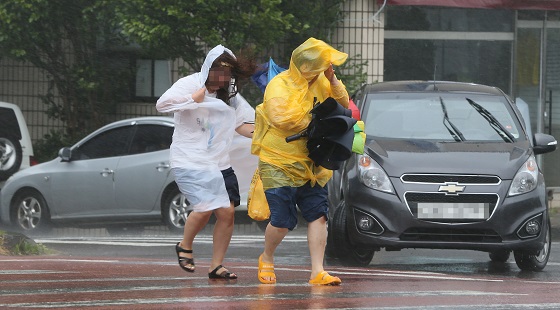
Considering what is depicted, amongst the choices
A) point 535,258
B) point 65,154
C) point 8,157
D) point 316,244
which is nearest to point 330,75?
point 316,244

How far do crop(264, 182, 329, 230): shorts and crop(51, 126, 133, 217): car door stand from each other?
300 inches

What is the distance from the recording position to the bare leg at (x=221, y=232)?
904 centimetres

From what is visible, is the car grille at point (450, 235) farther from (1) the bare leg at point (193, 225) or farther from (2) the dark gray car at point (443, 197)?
(1) the bare leg at point (193, 225)

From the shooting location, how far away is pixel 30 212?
1666cm

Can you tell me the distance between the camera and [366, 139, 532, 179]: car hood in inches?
426

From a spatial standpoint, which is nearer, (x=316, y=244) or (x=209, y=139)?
(x=316, y=244)

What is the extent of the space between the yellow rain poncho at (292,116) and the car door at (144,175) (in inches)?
281

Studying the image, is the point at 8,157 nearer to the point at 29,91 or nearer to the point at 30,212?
the point at 30,212

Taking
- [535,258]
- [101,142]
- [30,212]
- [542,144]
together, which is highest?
[542,144]

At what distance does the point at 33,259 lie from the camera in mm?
11148

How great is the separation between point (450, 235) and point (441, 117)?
57.2 inches

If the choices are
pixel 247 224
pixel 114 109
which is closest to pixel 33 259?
pixel 247 224

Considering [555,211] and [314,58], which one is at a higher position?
[314,58]

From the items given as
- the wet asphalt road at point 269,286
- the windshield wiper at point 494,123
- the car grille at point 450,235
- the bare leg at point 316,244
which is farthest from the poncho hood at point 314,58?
the windshield wiper at point 494,123
